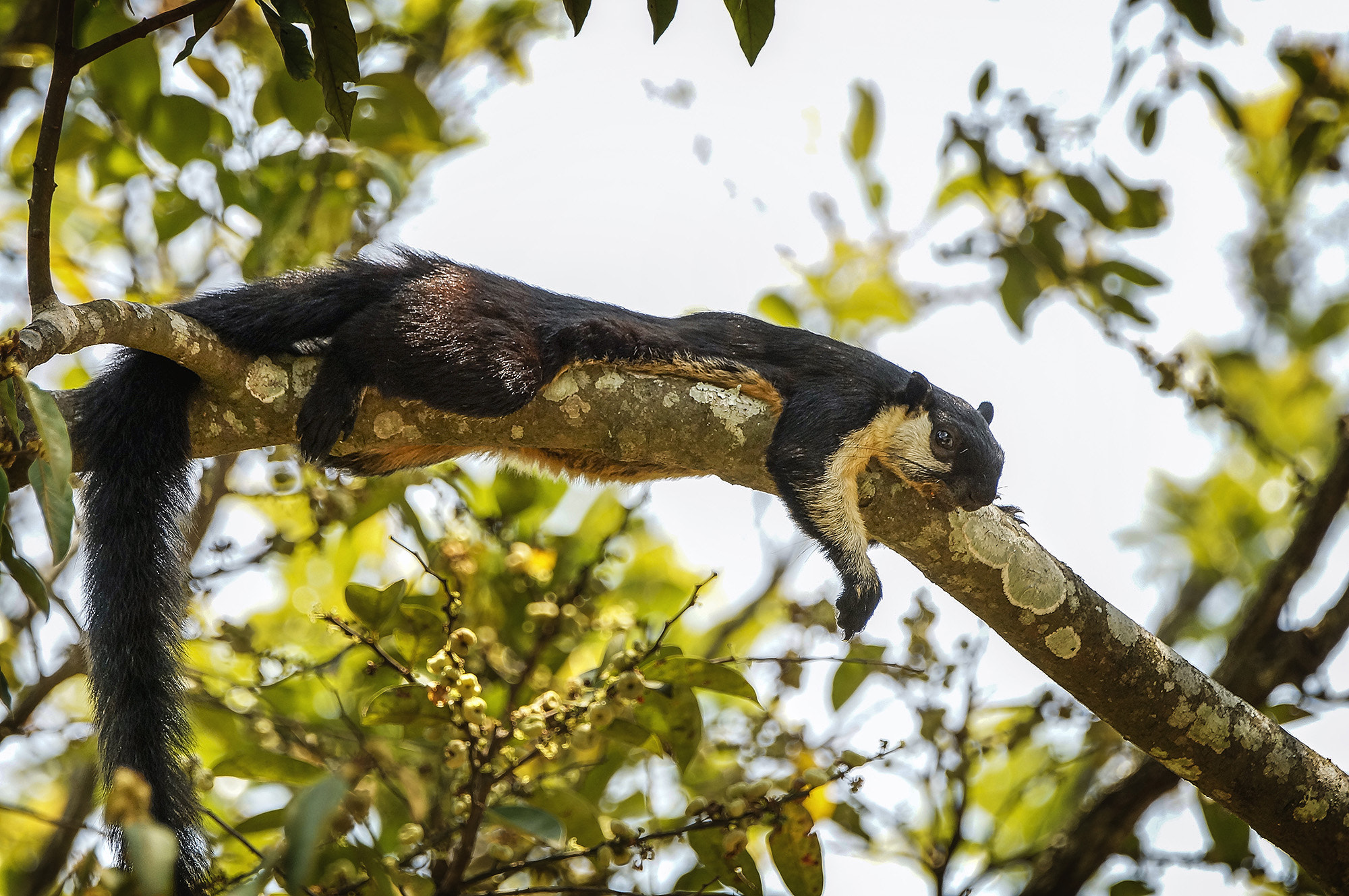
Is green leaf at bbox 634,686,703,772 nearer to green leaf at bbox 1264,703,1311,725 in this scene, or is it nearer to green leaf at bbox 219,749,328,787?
green leaf at bbox 219,749,328,787

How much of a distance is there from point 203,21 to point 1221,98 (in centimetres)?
410

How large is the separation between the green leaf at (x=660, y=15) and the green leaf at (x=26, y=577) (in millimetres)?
2216

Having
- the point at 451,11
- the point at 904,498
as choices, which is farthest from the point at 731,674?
the point at 451,11

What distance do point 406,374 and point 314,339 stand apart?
1.16 feet

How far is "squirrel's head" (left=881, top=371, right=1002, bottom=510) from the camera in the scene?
3994 millimetres

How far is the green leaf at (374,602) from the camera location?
3143mm

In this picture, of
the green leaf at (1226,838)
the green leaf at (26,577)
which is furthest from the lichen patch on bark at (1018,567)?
the green leaf at (26,577)

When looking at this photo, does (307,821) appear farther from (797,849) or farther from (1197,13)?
(1197,13)

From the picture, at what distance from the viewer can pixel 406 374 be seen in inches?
136

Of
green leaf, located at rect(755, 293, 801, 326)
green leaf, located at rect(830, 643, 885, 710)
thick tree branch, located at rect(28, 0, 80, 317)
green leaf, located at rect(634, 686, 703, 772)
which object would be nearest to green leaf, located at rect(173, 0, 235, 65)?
thick tree branch, located at rect(28, 0, 80, 317)

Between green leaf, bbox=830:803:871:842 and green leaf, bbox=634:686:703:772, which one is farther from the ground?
green leaf, bbox=634:686:703:772

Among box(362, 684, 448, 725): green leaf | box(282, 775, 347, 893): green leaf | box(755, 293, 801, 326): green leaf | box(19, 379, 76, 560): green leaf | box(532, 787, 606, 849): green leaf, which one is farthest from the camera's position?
box(755, 293, 801, 326): green leaf

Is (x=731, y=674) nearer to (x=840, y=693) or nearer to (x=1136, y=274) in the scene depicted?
(x=840, y=693)

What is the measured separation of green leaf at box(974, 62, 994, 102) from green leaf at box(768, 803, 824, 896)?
10.3 feet
